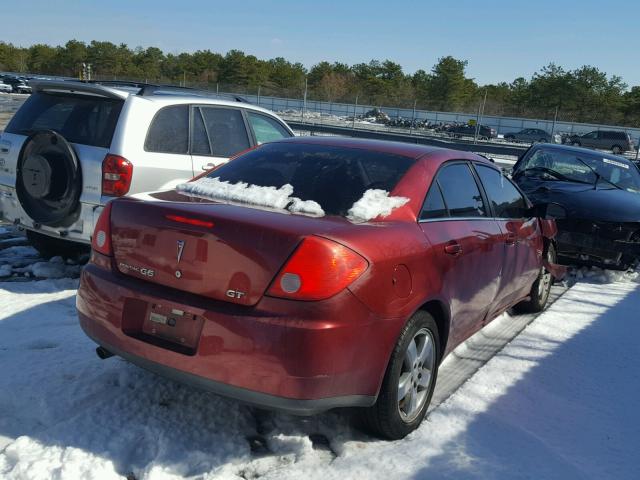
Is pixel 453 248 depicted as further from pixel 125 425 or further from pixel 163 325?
pixel 125 425

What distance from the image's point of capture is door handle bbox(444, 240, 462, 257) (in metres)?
3.38

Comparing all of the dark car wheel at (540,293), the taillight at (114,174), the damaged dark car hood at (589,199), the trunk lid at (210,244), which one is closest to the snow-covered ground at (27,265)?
the taillight at (114,174)

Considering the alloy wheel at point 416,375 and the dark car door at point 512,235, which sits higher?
the dark car door at point 512,235

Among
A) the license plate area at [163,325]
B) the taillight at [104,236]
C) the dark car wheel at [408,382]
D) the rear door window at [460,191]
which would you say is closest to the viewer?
the license plate area at [163,325]

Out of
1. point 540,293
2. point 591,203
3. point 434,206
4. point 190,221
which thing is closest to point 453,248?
point 434,206

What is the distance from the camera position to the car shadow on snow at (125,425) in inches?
107

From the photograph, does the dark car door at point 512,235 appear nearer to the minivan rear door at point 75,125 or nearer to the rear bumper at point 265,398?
the rear bumper at point 265,398

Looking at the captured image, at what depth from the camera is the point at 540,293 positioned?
5.79m

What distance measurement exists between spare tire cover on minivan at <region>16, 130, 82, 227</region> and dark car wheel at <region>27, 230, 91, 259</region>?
0.85 m

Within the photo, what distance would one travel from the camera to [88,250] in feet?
20.8

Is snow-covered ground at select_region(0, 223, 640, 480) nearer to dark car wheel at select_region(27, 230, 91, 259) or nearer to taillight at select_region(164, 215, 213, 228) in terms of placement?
taillight at select_region(164, 215, 213, 228)

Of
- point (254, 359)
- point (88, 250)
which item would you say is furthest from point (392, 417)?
point (88, 250)

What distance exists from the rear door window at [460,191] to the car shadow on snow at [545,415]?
44.1 inches

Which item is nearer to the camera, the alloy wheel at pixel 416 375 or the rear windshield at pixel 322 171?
the alloy wheel at pixel 416 375
